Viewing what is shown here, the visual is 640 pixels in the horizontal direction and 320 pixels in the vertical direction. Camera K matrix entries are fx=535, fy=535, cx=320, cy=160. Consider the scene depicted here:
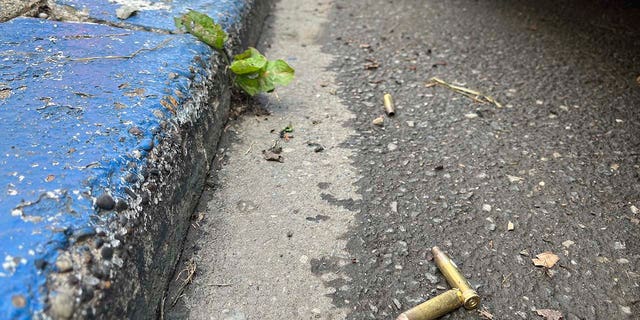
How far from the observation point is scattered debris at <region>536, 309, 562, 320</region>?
3.81 ft

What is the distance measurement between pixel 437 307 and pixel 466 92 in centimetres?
115

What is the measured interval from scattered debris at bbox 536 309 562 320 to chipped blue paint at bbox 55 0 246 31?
55.0 inches

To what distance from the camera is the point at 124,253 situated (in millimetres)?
1018

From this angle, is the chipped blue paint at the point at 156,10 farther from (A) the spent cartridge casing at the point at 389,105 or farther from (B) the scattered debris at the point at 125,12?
(A) the spent cartridge casing at the point at 389,105

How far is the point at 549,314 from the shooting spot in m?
1.17

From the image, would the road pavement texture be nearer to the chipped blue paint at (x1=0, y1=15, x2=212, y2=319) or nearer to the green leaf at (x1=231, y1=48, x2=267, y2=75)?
the green leaf at (x1=231, y1=48, x2=267, y2=75)

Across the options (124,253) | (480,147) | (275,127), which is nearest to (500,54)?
(480,147)

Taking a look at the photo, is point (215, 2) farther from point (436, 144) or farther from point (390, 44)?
point (436, 144)

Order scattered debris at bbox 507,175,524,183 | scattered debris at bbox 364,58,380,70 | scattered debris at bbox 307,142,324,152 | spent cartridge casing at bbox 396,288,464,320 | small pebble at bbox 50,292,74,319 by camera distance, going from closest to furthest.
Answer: small pebble at bbox 50,292,74,319 < spent cartridge casing at bbox 396,288,464,320 < scattered debris at bbox 507,175,524,183 < scattered debris at bbox 307,142,324,152 < scattered debris at bbox 364,58,380,70

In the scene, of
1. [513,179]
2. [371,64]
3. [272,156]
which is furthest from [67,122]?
[371,64]

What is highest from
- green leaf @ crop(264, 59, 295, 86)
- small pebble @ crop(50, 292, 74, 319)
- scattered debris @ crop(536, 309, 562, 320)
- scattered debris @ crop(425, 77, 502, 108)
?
small pebble @ crop(50, 292, 74, 319)

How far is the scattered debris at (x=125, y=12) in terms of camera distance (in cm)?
180

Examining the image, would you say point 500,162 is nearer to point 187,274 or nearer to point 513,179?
point 513,179

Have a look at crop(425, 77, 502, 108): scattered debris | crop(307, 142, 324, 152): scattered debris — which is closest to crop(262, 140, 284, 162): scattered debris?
crop(307, 142, 324, 152): scattered debris
